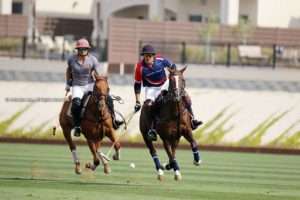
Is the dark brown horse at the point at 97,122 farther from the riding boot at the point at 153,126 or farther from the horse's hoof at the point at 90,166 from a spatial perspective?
the riding boot at the point at 153,126

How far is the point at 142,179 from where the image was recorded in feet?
75.8

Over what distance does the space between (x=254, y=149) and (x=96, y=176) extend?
14.4 meters

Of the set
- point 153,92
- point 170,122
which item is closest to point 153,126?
point 170,122

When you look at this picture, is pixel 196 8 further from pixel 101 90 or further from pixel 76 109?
pixel 101 90

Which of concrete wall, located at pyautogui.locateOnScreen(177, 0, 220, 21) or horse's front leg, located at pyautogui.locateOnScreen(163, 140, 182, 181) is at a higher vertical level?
concrete wall, located at pyautogui.locateOnScreen(177, 0, 220, 21)

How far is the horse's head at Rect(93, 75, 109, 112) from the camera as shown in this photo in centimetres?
2333

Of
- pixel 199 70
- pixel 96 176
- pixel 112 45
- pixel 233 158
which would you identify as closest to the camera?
pixel 96 176

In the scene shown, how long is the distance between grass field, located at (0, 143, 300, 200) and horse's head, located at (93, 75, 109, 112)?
54.3 inches

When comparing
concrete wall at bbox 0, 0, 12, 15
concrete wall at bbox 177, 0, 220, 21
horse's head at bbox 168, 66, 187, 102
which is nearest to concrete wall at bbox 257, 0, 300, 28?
concrete wall at bbox 177, 0, 220, 21

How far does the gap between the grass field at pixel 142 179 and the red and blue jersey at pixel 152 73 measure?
1810mm

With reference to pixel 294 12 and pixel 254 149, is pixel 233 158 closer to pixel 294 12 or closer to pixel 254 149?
pixel 254 149

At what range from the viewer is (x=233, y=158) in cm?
3253

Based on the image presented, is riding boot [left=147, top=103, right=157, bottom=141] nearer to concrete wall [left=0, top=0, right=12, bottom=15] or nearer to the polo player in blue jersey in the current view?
the polo player in blue jersey

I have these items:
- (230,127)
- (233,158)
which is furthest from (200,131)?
(233,158)
